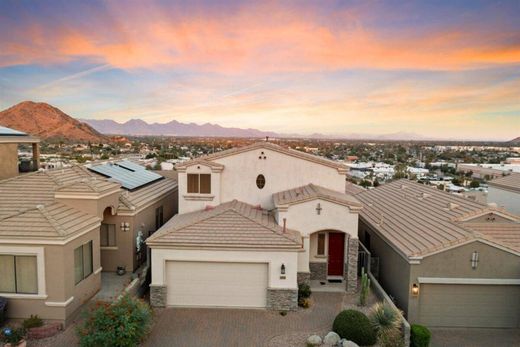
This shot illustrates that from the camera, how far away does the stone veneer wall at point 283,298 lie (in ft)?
46.9

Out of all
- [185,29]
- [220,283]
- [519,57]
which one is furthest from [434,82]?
[220,283]

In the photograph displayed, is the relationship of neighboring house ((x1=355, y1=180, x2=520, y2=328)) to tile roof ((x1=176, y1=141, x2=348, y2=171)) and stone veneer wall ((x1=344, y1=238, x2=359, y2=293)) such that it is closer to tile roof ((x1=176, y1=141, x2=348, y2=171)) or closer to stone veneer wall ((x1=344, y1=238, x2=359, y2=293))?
stone veneer wall ((x1=344, y1=238, x2=359, y2=293))

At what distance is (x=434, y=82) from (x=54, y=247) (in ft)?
157

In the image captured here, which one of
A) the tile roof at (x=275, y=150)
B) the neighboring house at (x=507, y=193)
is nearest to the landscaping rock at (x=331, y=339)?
the tile roof at (x=275, y=150)

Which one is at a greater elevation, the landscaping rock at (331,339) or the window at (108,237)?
the window at (108,237)

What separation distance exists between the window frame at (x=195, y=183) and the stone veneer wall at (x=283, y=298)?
7.12m

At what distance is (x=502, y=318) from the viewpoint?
13.6 meters

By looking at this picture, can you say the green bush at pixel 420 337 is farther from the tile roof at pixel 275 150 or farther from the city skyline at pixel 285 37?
the city skyline at pixel 285 37

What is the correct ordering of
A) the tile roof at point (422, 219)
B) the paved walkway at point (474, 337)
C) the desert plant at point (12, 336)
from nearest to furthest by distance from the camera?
the desert plant at point (12, 336), the paved walkway at point (474, 337), the tile roof at point (422, 219)

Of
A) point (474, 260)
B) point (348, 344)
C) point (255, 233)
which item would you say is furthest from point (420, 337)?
point (255, 233)

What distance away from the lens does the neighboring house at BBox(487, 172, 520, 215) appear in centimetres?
2415

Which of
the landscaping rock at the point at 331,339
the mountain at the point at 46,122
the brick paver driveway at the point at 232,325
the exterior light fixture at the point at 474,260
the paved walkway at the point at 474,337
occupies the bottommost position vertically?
the paved walkway at the point at 474,337

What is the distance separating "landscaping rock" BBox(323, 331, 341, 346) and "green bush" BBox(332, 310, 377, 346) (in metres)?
0.27

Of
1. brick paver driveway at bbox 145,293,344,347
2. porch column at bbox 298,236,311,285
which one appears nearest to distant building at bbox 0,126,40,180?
brick paver driveway at bbox 145,293,344,347
